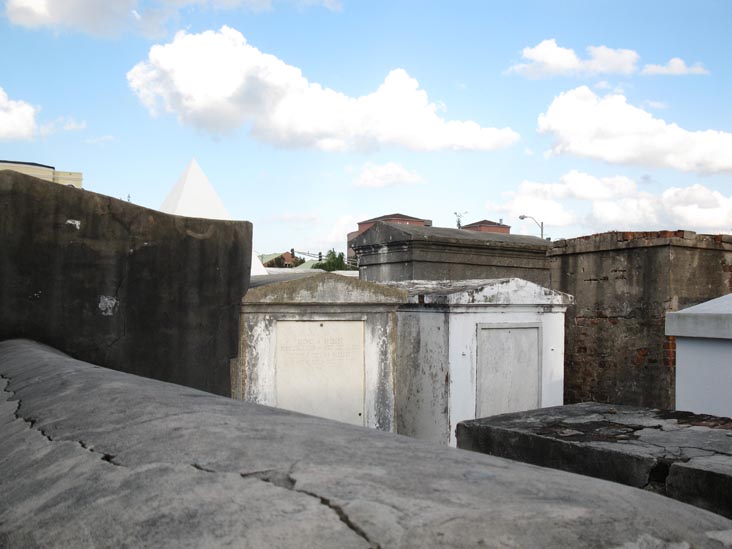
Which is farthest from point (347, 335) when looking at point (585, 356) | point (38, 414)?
point (38, 414)

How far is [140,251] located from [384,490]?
344 centimetres

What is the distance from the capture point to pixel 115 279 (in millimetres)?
→ 3770

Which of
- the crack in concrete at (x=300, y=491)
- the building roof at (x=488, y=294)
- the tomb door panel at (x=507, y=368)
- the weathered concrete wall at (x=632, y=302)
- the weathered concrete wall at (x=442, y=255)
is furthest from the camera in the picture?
the weathered concrete wall at (x=442, y=255)

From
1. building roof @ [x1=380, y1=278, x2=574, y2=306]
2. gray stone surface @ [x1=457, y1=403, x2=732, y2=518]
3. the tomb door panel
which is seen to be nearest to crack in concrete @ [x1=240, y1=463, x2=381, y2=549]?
gray stone surface @ [x1=457, y1=403, x2=732, y2=518]

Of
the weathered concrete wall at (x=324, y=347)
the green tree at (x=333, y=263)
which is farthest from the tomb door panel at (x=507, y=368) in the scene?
the green tree at (x=333, y=263)

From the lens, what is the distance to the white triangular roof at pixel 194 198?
12.8 metres

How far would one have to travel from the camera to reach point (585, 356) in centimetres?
795

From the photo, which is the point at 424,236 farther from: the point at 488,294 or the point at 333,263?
the point at 333,263

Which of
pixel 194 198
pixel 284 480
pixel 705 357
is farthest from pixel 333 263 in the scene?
pixel 284 480

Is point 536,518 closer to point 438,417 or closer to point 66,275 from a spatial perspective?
point 66,275

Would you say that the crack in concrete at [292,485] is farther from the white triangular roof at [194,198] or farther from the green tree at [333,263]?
the green tree at [333,263]

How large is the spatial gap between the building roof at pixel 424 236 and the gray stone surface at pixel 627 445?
516 cm

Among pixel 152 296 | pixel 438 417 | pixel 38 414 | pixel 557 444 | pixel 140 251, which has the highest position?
pixel 140 251

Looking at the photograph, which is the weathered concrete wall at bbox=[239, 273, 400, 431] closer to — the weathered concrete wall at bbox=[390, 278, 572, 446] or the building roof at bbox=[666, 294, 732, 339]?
the weathered concrete wall at bbox=[390, 278, 572, 446]
